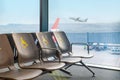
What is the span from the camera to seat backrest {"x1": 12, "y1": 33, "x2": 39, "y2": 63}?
281 centimetres

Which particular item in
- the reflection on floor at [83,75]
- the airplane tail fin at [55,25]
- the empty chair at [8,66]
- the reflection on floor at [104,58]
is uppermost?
the airplane tail fin at [55,25]

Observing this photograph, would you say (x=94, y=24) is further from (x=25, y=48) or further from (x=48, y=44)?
(x=25, y=48)

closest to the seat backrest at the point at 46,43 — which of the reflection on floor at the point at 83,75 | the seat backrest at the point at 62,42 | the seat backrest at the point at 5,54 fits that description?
the seat backrest at the point at 62,42

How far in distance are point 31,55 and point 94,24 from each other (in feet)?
7.06

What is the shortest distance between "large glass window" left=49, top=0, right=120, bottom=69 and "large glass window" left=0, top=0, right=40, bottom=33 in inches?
15.9

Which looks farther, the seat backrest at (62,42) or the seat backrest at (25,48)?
the seat backrest at (62,42)

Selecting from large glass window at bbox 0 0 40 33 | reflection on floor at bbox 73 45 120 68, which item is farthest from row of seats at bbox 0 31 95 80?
large glass window at bbox 0 0 40 33

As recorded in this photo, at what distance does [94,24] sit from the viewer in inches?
183

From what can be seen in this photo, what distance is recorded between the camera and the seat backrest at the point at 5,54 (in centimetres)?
257

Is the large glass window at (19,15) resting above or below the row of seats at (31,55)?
above

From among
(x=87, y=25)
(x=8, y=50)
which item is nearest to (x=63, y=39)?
(x=87, y=25)

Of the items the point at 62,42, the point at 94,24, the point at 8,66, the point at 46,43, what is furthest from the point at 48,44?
the point at 94,24

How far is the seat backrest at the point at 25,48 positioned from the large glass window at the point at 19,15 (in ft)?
5.28

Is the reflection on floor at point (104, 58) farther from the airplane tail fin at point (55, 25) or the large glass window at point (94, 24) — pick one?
the airplane tail fin at point (55, 25)
